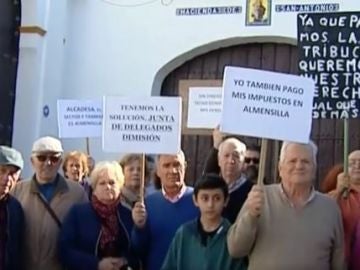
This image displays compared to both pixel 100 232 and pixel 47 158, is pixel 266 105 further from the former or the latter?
pixel 47 158

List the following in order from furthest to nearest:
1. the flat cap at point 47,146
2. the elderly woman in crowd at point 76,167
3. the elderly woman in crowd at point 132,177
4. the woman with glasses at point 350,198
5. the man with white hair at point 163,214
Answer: the elderly woman in crowd at point 76,167 → the elderly woman in crowd at point 132,177 → the flat cap at point 47,146 → the man with white hair at point 163,214 → the woman with glasses at point 350,198

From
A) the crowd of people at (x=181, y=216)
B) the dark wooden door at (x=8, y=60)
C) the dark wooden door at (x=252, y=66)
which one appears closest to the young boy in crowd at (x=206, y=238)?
the crowd of people at (x=181, y=216)

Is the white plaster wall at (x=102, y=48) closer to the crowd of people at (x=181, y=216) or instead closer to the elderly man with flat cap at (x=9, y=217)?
the crowd of people at (x=181, y=216)

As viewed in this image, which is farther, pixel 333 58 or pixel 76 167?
pixel 76 167

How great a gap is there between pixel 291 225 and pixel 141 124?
1.24 meters

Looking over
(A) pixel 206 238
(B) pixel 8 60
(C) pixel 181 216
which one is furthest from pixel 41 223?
(B) pixel 8 60

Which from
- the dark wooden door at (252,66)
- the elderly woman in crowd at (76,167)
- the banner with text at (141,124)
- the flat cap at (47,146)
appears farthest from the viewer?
the dark wooden door at (252,66)

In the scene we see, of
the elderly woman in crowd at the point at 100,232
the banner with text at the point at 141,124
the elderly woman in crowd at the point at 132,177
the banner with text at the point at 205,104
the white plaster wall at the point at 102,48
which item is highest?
the white plaster wall at the point at 102,48

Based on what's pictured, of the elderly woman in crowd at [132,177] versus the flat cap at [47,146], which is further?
the elderly woman in crowd at [132,177]

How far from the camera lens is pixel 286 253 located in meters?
4.27

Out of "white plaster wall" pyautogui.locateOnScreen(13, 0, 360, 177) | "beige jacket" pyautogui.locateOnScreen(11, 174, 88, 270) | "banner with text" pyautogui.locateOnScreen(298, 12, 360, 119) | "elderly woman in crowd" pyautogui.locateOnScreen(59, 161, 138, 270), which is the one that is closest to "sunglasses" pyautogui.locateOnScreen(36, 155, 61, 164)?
"beige jacket" pyautogui.locateOnScreen(11, 174, 88, 270)

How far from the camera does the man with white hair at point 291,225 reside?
13.9 feet

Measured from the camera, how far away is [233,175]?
5.07m

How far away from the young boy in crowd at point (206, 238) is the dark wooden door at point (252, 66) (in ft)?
11.9
